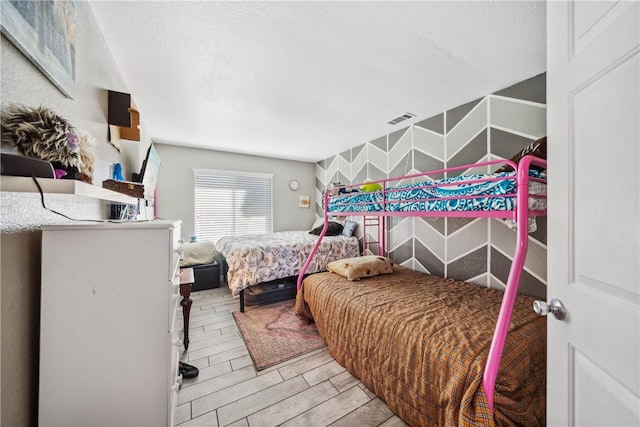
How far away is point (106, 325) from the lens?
941mm

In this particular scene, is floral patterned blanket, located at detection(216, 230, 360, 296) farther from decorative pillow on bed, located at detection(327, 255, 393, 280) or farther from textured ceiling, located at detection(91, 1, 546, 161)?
textured ceiling, located at detection(91, 1, 546, 161)

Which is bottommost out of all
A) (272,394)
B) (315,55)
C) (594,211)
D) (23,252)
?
(272,394)

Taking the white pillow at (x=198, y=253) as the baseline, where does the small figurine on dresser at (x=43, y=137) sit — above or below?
above

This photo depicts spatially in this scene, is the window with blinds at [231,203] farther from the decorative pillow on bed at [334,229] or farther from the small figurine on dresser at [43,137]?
the small figurine on dresser at [43,137]

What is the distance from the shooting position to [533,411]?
41.8 inches

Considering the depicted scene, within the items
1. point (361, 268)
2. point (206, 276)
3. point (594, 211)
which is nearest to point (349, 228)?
point (361, 268)

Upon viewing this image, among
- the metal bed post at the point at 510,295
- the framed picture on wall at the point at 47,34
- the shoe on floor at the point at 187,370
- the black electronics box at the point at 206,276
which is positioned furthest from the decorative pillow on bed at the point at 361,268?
the framed picture on wall at the point at 47,34

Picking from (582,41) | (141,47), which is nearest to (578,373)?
(582,41)

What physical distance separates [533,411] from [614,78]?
1.38 m

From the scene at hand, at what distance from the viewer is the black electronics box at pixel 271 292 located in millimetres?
2908

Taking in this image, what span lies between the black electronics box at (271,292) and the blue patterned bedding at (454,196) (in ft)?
5.22

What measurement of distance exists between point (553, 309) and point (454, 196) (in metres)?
0.98

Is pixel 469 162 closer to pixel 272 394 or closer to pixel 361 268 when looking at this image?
pixel 361 268

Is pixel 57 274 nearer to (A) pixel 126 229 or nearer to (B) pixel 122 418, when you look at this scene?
(A) pixel 126 229
